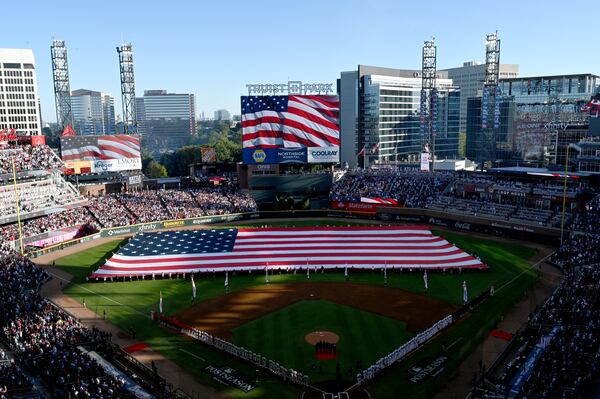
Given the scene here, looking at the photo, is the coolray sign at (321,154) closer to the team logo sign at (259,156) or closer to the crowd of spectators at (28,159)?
the team logo sign at (259,156)

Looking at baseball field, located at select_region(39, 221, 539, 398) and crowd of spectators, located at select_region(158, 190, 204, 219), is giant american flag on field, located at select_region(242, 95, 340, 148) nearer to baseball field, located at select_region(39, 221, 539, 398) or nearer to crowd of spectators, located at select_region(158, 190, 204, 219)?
crowd of spectators, located at select_region(158, 190, 204, 219)

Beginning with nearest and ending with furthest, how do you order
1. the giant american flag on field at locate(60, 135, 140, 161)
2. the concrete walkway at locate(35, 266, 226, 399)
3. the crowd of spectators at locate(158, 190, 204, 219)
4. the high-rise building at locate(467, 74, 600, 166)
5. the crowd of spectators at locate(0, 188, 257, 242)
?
the concrete walkway at locate(35, 266, 226, 399) → the crowd of spectators at locate(0, 188, 257, 242) → the high-rise building at locate(467, 74, 600, 166) → the crowd of spectators at locate(158, 190, 204, 219) → the giant american flag on field at locate(60, 135, 140, 161)

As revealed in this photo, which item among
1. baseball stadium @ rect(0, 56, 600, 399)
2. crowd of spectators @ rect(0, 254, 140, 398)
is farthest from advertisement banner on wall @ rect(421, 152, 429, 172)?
crowd of spectators @ rect(0, 254, 140, 398)

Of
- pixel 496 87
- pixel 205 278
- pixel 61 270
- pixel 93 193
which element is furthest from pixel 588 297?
pixel 93 193

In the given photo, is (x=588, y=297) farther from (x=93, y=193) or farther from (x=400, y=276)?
(x=93, y=193)

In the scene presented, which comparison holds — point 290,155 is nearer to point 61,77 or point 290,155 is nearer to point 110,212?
point 110,212

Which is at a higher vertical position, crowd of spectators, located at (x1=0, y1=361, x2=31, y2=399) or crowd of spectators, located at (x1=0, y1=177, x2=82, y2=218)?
crowd of spectators, located at (x1=0, y1=177, x2=82, y2=218)
